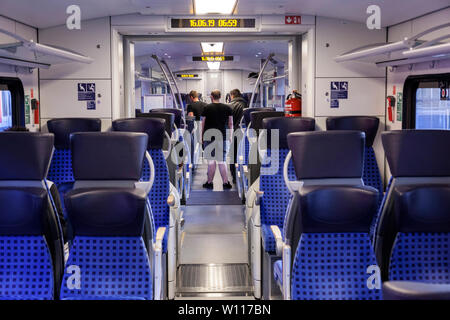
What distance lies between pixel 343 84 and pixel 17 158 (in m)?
4.95

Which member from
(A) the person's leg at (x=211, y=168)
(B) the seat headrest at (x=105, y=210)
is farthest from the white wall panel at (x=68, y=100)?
(B) the seat headrest at (x=105, y=210)

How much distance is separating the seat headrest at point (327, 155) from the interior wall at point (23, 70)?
370cm

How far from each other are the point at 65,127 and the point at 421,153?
3402 millimetres

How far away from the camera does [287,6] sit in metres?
5.94

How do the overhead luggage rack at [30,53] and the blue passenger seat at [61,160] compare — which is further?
the blue passenger seat at [61,160]

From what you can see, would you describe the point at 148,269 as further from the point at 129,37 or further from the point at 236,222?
the point at 129,37

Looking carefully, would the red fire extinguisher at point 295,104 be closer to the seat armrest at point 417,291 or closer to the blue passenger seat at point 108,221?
the blue passenger seat at point 108,221

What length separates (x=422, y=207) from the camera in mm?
2559

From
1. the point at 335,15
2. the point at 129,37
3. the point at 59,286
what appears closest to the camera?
the point at 59,286

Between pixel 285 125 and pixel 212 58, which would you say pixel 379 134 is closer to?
pixel 285 125

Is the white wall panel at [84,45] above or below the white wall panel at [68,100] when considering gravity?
above

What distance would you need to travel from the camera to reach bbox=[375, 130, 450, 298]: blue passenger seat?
2555 mm

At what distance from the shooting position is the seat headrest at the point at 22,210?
253 cm
